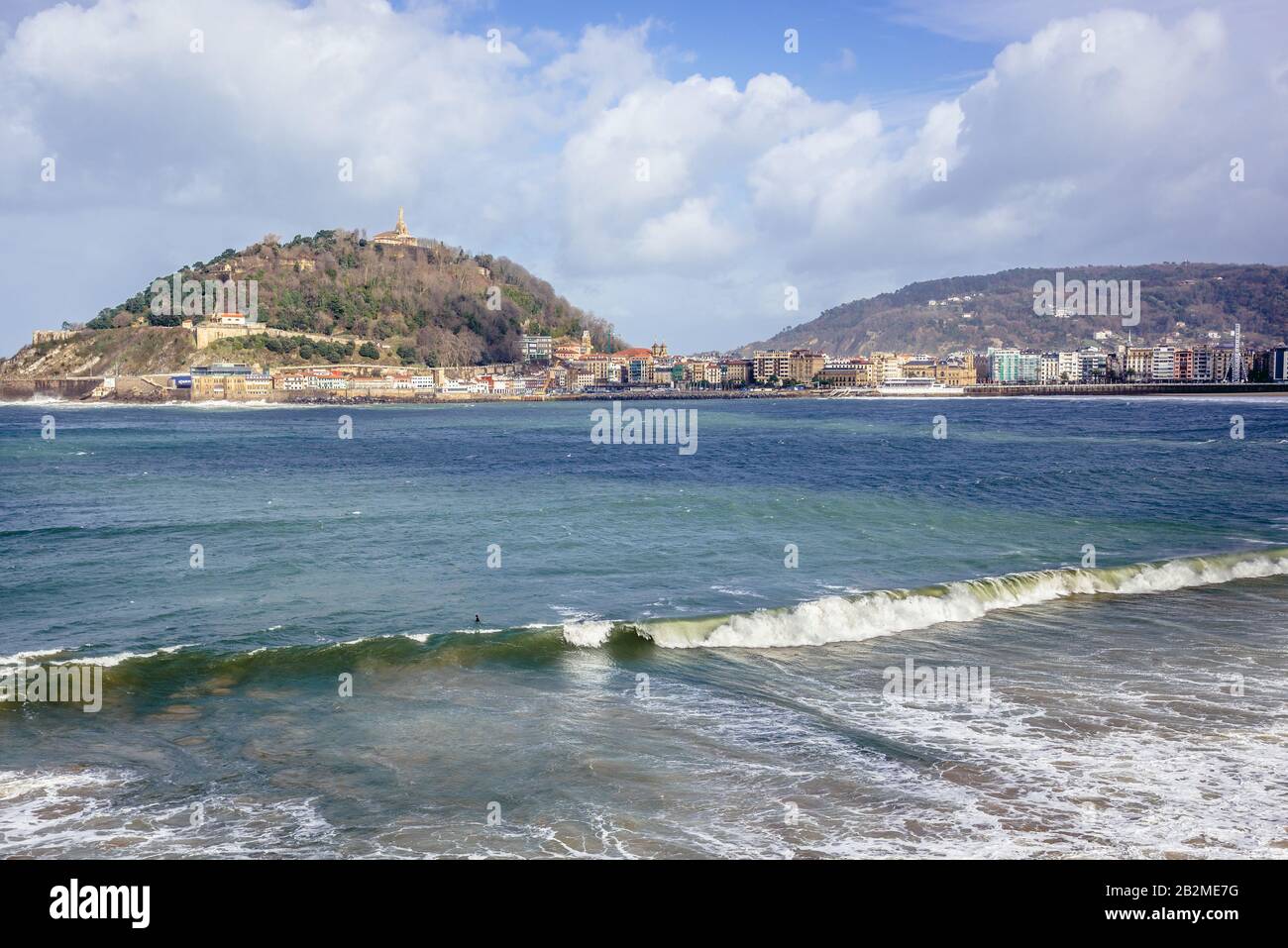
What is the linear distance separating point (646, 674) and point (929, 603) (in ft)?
18.4

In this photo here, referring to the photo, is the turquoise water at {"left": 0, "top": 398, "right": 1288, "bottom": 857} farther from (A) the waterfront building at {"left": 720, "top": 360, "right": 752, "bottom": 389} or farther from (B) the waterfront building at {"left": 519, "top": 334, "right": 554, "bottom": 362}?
(B) the waterfront building at {"left": 519, "top": 334, "right": 554, "bottom": 362}

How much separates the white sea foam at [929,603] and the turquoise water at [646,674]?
7 centimetres

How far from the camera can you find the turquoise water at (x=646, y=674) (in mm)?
7918

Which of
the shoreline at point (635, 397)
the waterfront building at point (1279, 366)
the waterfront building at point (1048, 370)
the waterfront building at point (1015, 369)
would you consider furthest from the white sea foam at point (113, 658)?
the waterfront building at point (1048, 370)

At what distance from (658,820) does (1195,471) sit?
1407 inches

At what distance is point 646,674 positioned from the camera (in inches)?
495

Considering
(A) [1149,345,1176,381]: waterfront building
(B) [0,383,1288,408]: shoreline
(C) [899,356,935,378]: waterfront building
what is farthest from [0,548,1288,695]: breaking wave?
(C) [899,356,935,378]: waterfront building

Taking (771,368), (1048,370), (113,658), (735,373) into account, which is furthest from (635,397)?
(113,658)

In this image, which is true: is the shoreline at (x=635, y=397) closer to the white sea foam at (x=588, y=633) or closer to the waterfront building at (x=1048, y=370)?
the waterfront building at (x=1048, y=370)

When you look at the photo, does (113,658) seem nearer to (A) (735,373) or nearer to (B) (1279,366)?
(B) (1279,366)

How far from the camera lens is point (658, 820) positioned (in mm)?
7895
